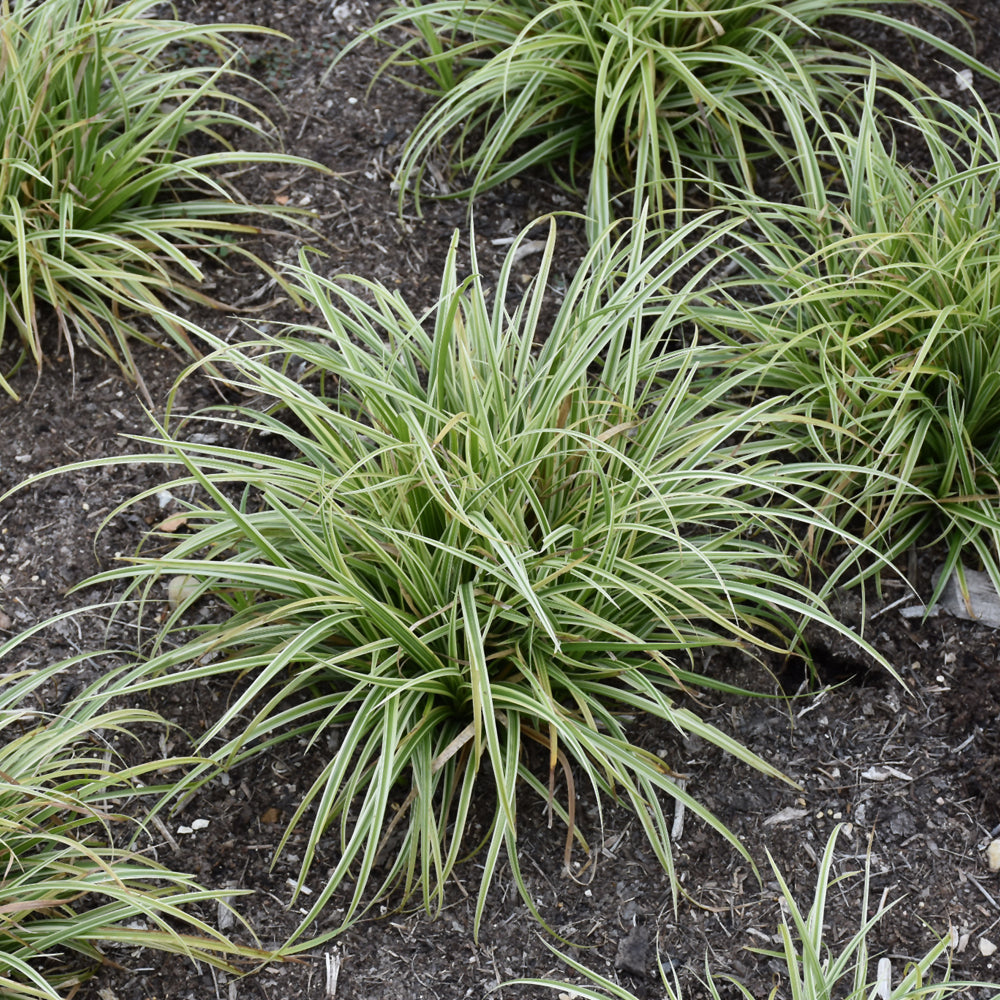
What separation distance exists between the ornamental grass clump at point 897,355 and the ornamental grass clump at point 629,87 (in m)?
0.37

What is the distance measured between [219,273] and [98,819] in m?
1.66

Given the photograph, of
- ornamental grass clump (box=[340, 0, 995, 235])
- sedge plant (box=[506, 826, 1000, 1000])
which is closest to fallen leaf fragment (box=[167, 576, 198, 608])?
sedge plant (box=[506, 826, 1000, 1000])

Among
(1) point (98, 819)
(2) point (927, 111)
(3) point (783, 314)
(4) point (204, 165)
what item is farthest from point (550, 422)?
(2) point (927, 111)

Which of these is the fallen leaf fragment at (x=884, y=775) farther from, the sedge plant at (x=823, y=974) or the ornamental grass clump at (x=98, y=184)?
the ornamental grass clump at (x=98, y=184)

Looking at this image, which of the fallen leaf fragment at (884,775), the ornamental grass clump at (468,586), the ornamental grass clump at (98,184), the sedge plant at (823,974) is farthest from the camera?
the ornamental grass clump at (98,184)

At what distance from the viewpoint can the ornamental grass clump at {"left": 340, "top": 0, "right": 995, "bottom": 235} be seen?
9.80 feet

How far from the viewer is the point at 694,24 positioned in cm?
317

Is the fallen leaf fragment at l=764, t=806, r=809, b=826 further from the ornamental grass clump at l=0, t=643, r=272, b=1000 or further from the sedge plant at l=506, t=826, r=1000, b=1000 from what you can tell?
the ornamental grass clump at l=0, t=643, r=272, b=1000

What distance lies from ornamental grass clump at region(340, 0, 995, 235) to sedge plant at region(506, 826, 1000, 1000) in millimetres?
1834

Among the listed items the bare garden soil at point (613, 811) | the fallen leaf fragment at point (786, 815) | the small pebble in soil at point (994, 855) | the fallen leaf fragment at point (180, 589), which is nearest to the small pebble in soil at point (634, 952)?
the bare garden soil at point (613, 811)

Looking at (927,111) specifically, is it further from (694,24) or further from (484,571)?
(484,571)

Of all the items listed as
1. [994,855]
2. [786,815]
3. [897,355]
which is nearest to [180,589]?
[786,815]

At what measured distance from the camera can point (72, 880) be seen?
1.92 meters

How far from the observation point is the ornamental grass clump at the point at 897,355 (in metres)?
2.52
